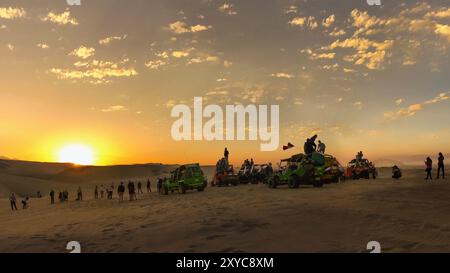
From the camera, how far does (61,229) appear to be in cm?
1425

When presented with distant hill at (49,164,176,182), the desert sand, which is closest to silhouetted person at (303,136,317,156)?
the desert sand

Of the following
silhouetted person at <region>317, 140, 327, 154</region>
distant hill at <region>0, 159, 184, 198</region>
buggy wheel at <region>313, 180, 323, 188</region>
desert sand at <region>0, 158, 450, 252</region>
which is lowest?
distant hill at <region>0, 159, 184, 198</region>

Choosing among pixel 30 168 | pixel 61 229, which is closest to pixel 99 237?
pixel 61 229

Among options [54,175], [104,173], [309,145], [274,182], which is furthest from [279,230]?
[104,173]

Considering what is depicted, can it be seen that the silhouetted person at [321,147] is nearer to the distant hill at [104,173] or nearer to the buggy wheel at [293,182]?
the buggy wheel at [293,182]

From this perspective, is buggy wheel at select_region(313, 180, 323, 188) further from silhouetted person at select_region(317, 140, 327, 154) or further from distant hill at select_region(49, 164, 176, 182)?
distant hill at select_region(49, 164, 176, 182)

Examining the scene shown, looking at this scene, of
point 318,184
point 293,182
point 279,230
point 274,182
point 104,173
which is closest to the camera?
point 279,230

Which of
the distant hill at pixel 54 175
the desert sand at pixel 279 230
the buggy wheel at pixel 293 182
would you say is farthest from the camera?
the distant hill at pixel 54 175

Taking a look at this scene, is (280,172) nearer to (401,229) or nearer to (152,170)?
(401,229)

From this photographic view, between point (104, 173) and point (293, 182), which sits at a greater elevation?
point (293, 182)

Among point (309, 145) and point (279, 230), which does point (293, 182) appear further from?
point (279, 230)

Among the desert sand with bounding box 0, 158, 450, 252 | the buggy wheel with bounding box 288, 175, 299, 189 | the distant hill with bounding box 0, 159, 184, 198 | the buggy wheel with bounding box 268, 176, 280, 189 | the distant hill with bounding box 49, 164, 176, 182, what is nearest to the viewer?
the desert sand with bounding box 0, 158, 450, 252

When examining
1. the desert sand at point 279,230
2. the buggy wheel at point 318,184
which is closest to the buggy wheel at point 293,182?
the buggy wheel at point 318,184
